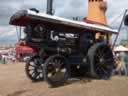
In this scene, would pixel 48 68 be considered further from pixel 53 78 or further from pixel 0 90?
pixel 0 90

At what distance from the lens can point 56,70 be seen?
13.8 metres

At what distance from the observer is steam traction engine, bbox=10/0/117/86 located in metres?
13.5

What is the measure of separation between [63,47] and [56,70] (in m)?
0.98

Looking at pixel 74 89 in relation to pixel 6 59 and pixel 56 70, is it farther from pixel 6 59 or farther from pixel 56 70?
→ pixel 6 59

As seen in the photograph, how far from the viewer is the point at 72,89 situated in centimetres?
1258

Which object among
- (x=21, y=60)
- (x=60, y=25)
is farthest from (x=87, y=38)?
(x=21, y=60)

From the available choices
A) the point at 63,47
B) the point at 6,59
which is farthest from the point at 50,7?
the point at 6,59

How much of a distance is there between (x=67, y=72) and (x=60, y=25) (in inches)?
67.1

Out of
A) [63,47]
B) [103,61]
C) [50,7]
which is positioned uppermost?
[50,7]

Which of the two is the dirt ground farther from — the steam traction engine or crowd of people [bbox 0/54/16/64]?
crowd of people [bbox 0/54/16/64]

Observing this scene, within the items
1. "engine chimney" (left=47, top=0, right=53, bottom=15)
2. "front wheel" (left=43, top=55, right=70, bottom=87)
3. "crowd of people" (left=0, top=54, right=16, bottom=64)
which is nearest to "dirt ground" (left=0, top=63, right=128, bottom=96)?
"front wheel" (left=43, top=55, right=70, bottom=87)

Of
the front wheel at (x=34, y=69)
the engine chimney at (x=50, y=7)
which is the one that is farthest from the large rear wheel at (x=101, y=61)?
the engine chimney at (x=50, y=7)

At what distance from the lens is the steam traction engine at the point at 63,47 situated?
13.5 m

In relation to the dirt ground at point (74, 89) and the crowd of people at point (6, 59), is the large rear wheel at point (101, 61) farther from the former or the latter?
the crowd of people at point (6, 59)
